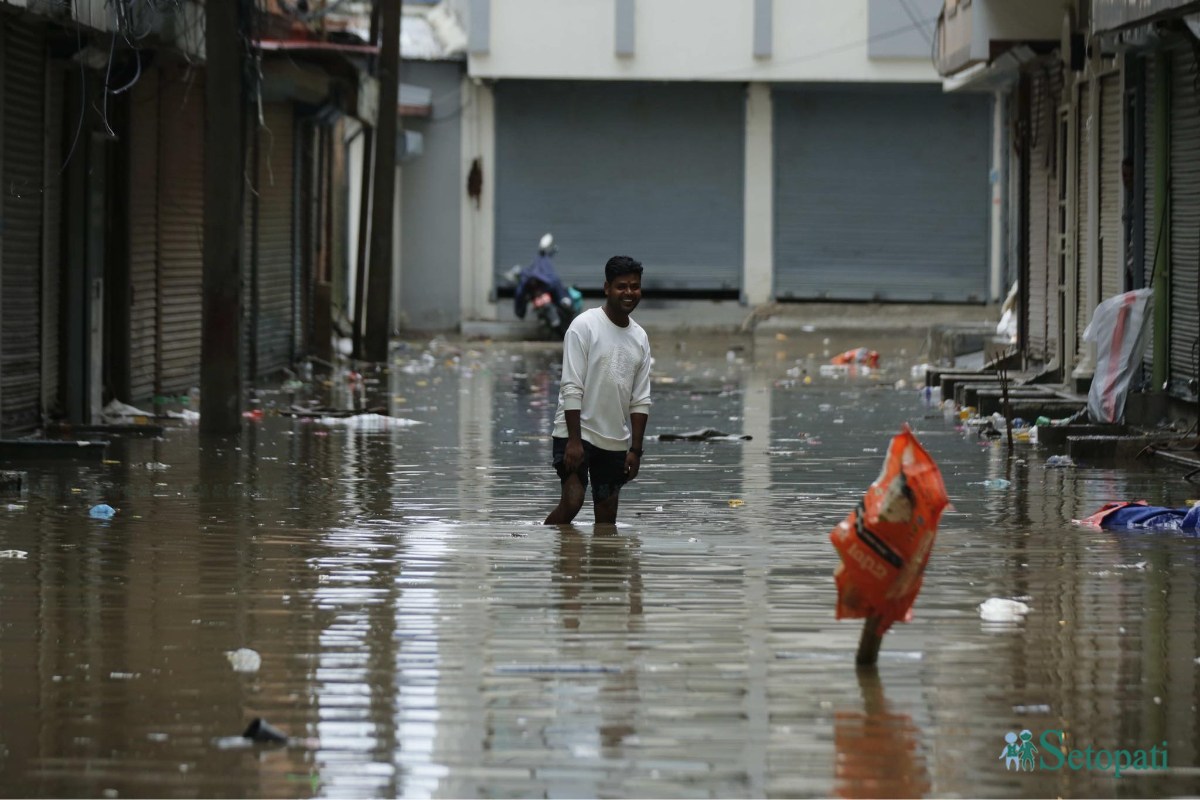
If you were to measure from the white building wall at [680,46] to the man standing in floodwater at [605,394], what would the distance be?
24.0 m

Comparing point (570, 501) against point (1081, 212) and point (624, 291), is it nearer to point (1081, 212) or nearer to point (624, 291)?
point (624, 291)

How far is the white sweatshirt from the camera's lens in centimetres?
952

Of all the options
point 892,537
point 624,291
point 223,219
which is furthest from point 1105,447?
point 892,537

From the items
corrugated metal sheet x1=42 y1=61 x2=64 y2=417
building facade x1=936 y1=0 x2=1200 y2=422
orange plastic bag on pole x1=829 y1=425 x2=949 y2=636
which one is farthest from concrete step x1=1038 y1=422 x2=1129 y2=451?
orange plastic bag on pole x1=829 y1=425 x2=949 y2=636

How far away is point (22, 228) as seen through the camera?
14.6m

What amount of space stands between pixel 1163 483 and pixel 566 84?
22.5 m

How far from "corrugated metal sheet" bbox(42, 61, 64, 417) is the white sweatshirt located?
270 inches

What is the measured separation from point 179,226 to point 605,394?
421 inches

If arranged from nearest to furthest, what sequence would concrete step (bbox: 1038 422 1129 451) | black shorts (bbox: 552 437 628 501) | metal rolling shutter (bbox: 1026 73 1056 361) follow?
black shorts (bbox: 552 437 628 501)
concrete step (bbox: 1038 422 1129 451)
metal rolling shutter (bbox: 1026 73 1056 361)

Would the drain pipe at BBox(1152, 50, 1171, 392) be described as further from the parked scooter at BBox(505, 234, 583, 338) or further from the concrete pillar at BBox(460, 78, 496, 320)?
the concrete pillar at BBox(460, 78, 496, 320)

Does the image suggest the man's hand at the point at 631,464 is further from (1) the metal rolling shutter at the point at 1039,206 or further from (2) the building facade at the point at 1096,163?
(1) the metal rolling shutter at the point at 1039,206

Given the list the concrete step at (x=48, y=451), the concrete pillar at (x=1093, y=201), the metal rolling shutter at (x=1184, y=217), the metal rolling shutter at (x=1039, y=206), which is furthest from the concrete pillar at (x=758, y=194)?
the concrete step at (x=48, y=451)

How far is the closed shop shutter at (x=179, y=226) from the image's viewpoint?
61.0 feet

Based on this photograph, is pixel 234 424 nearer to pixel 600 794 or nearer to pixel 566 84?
pixel 600 794
